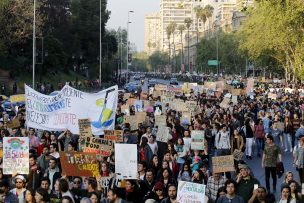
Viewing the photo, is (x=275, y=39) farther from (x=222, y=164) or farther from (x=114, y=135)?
(x=222, y=164)

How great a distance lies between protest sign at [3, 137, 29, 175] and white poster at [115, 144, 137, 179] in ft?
4.75

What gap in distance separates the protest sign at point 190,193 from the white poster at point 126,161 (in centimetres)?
178

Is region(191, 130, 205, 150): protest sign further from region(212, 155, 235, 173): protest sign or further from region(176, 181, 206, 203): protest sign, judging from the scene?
region(176, 181, 206, 203): protest sign

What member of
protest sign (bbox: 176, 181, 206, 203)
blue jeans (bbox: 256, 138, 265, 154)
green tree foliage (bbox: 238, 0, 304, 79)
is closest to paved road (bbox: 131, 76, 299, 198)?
blue jeans (bbox: 256, 138, 265, 154)

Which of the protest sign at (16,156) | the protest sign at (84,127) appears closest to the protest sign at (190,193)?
the protest sign at (16,156)

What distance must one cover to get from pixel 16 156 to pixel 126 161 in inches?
69.6

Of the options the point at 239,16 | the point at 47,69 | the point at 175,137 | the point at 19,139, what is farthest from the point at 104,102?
the point at 239,16

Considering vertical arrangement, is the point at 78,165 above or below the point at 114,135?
below

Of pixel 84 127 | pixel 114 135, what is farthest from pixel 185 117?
pixel 84 127

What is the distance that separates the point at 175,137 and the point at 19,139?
22.7ft

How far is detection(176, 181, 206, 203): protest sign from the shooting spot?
9.38 meters

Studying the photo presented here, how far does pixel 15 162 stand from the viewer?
11422mm

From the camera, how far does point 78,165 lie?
11227 mm

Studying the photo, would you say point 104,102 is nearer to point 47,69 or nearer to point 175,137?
point 175,137
